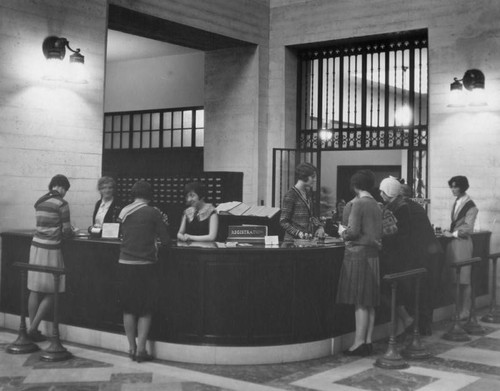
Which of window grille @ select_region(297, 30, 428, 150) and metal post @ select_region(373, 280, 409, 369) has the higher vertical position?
window grille @ select_region(297, 30, 428, 150)

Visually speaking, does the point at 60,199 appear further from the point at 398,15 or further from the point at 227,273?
the point at 398,15

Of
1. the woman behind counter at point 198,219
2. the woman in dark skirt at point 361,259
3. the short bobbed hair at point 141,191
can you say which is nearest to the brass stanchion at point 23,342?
the short bobbed hair at point 141,191

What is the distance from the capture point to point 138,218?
5.23 m

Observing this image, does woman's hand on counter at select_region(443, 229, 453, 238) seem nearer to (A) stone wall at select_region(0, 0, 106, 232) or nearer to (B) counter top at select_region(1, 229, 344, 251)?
(B) counter top at select_region(1, 229, 344, 251)

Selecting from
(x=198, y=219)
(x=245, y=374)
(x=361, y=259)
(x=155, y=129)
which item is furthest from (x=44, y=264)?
(x=155, y=129)

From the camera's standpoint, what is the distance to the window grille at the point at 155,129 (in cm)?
1223

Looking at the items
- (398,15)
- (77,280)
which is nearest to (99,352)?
(77,280)

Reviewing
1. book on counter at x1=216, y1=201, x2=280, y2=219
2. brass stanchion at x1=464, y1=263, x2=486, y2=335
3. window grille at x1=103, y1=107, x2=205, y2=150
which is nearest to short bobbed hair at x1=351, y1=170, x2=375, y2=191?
book on counter at x1=216, y1=201, x2=280, y2=219

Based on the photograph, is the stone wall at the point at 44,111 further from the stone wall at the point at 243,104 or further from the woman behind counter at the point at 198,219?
the stone wall at the point at 243,104

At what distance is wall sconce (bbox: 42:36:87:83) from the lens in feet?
23.3

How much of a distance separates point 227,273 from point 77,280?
1570 millimetres

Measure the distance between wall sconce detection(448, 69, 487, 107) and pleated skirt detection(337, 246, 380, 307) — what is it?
→ 3.61 meters

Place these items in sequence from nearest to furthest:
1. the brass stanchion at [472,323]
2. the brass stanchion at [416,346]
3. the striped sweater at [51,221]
→ the brass stanchion at [416,346] → the striped sweater at [51,221] → the brass stanchion at [472,323]

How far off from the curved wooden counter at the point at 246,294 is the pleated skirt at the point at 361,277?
15 cm
